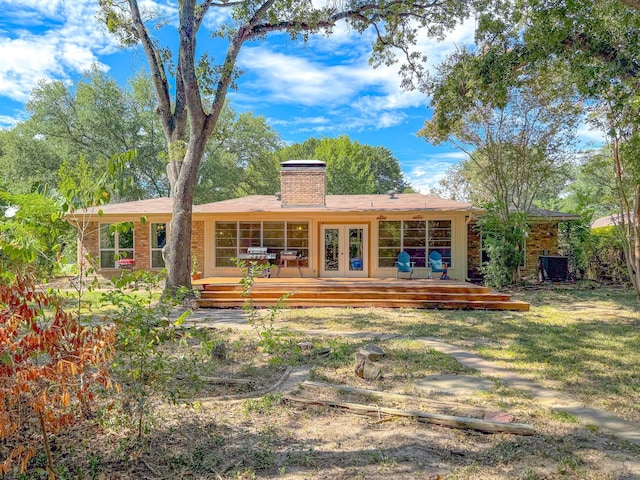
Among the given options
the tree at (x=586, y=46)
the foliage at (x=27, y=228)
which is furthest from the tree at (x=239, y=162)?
the foliage at (x=27, y=228)

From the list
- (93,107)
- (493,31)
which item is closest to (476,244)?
(493,31)

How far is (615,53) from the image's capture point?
656cm

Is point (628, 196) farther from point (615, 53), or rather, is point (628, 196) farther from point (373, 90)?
point (373, 90)

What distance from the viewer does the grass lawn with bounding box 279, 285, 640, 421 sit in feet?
14.9

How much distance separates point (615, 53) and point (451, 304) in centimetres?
609

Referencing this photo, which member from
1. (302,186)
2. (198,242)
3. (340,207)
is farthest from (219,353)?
(302,186)

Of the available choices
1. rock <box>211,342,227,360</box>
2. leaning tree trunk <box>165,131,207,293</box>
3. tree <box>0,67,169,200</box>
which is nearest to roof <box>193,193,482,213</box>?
leaning tree trunk <box>165,131,207,293</box>

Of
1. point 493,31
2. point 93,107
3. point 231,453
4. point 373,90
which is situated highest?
point 373,90

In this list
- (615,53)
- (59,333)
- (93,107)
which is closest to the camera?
(59,333)

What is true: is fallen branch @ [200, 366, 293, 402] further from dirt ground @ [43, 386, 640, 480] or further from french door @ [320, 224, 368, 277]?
french door @ [320, 224, 368, 277]

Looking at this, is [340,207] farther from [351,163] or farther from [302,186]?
[351,163]

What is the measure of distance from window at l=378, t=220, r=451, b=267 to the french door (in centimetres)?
62

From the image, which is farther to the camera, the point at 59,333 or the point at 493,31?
the point at 493,31

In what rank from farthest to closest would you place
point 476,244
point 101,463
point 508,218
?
point 476,244 < point 508,218 < point 101,463
